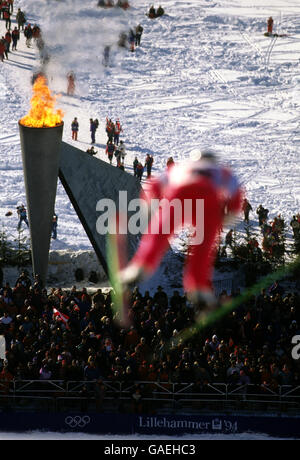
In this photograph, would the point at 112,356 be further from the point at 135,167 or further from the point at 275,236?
the point at 135,167

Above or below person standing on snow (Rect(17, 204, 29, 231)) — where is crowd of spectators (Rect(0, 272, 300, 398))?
below

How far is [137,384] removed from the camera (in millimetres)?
19609

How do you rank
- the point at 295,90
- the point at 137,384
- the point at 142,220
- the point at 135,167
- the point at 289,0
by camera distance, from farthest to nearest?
1. the point at 289,0
2. the point at 295,90
3. the point at 135,167
4. the point at 142,220
5. the point at 137,384

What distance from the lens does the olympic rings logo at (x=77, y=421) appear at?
19641mm

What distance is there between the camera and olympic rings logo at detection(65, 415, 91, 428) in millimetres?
19641

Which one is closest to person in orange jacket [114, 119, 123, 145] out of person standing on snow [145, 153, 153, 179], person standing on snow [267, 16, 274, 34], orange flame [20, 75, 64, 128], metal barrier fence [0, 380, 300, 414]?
person standing on snow [145, 153, 153, 179]

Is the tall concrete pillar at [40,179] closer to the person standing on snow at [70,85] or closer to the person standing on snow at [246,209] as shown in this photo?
the person standing on snow at [246,209]

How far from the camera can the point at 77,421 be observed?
774 inches

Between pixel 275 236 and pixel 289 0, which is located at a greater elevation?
pixel 289 0

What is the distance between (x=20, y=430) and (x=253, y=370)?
4.65m

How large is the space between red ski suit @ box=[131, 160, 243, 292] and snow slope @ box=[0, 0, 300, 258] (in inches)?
72.1

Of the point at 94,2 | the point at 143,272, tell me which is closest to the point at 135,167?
the point at 143,272

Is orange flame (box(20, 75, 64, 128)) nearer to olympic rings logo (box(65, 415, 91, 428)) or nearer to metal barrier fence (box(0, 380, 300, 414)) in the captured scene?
metal barrier fence (box(0, 380, 300, 414))

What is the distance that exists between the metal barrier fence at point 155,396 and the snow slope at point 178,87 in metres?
9.93
